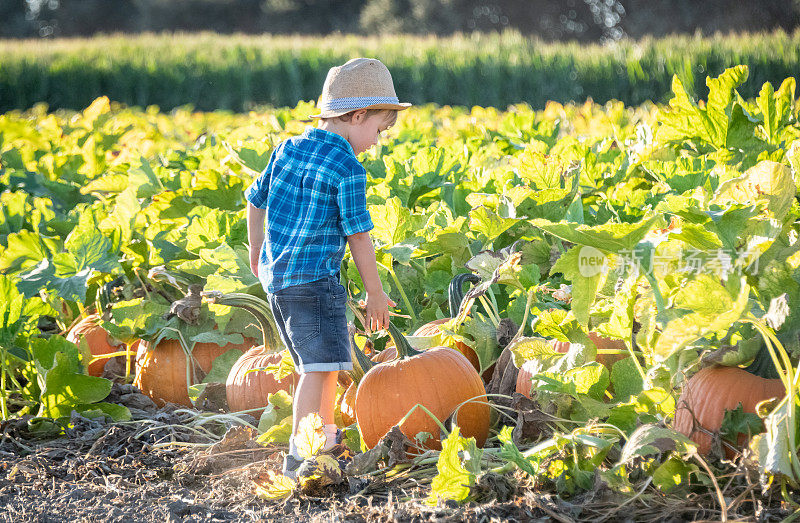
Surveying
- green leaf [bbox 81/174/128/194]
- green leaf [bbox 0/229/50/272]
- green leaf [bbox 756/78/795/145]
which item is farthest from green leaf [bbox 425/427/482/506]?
green leaf [bbox 81/174/128/194]

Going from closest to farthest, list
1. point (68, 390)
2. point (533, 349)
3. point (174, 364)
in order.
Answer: point (533, 349), point (68, 390), point (174, 364)

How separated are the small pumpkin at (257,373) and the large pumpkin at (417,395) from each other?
382mm

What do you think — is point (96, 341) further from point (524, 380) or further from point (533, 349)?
point (533, 349)

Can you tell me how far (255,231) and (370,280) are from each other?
482 mm

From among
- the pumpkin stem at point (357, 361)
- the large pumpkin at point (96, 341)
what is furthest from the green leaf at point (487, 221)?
the large pumpkin at point (96, 341)

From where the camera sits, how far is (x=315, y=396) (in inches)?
81.7

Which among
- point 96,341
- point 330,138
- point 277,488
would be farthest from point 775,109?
point 96,341

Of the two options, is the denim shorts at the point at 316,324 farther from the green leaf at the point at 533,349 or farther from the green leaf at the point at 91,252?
the green leaf at the point at 91,252

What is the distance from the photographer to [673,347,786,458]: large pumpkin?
64.6 inches

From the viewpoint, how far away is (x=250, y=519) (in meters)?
1.80

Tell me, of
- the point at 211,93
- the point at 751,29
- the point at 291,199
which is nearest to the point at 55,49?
the point at 211,93

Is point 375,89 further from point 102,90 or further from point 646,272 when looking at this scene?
point 102,90

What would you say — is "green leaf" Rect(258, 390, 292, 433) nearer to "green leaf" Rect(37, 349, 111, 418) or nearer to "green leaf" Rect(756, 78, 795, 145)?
"green leaf" Rect(37, 349, 111, 418)

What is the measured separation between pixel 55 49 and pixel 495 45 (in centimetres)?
1003
